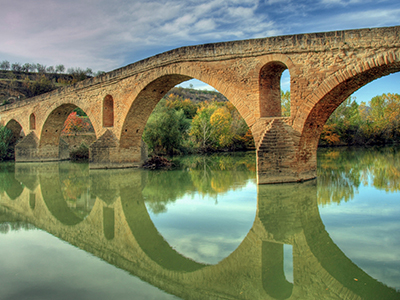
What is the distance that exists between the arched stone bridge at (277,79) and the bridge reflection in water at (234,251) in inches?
56.0

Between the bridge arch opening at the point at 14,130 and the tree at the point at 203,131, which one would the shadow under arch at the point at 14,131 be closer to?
the bridge arch opening at the point at 14,130

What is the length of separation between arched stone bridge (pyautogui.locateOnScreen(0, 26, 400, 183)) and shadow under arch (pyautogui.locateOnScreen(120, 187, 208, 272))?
3.81 meters

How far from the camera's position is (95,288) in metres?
3.15

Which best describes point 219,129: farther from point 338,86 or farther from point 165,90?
point 338,86

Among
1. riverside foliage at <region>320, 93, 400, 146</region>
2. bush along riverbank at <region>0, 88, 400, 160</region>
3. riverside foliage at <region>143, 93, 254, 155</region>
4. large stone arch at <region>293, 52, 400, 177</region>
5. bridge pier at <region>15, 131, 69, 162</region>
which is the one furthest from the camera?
riverside foliage at <region>320, 93, 400, 146</region>

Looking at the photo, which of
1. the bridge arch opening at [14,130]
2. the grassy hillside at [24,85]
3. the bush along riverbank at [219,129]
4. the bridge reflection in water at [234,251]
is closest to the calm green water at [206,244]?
the bridge reflection in water at [234,251]

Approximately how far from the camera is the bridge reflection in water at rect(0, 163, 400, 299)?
10.0ft

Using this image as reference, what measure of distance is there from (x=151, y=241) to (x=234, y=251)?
4.19 feet

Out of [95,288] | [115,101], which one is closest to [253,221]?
[95,288]

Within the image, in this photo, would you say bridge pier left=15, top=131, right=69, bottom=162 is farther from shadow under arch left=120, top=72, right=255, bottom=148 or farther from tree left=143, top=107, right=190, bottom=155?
shadow under arch left=120, top=72, right=255, bottom=148

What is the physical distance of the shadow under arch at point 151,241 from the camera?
12.1ft

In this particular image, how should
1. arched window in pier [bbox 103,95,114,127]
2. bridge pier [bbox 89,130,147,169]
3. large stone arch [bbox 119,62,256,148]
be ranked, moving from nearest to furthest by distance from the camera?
large stone arch [bbox 119,62,256,148]
bridge pier [bbox 89,130,147,169]
arched window in pier [bbox 103,95,114,127]

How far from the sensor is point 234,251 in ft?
13.1

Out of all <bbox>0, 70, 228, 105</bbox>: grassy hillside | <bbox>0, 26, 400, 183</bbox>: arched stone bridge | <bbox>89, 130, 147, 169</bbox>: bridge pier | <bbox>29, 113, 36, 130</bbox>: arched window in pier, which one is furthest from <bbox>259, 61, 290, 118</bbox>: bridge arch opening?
<bbox>0, 70, 228, 105</bbox>: grassy hillside
